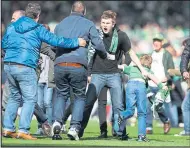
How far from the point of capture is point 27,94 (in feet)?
55.8

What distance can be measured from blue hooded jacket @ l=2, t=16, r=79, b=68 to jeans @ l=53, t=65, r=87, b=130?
0.40 m

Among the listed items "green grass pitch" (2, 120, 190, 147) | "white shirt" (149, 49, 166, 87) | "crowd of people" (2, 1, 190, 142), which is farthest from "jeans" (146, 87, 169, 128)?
"crowd of people" (2, 1, 190, 142)

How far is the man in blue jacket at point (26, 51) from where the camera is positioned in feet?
55.4

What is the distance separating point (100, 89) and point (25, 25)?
197cm

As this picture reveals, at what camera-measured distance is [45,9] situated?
48969mm

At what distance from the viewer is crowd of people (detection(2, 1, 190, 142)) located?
16953 millimetres

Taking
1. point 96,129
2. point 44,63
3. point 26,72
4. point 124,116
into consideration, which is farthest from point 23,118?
point 96,129

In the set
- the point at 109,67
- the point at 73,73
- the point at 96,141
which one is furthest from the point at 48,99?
the point at 73,73

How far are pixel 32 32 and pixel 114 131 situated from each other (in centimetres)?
291

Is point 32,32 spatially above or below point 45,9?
below

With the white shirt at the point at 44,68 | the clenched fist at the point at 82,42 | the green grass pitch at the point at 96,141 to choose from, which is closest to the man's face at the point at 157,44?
the green grass pitch at the point at 96,141

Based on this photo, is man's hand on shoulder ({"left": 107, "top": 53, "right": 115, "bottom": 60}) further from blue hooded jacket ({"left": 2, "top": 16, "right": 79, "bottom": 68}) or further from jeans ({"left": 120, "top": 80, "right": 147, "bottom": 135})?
blue hooded jacket ({"left": 2, "top": 16, "right": 79, "bottom": 68})

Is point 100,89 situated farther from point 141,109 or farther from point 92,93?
point 141,109

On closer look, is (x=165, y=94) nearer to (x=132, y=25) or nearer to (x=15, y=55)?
(x=15, y=55)
